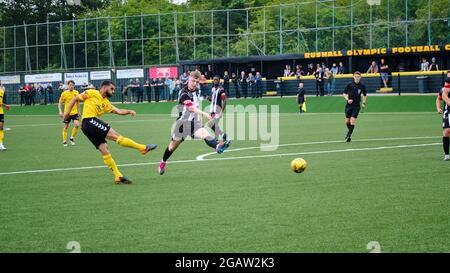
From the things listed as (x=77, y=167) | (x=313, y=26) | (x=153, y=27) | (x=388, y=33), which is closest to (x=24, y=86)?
(x=153, y=27)

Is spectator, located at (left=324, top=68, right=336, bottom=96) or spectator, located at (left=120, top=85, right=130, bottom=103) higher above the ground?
spectator, located at (left=324, top=68, right=336, bottom=96)

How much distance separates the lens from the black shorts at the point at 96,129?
1488 cm

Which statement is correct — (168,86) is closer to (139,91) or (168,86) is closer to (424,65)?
(139,91)

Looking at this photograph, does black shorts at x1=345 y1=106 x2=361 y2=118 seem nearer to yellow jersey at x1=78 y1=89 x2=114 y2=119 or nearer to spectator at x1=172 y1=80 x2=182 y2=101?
yellow jersey at x1=78 y1=89 x2=114 y2=119

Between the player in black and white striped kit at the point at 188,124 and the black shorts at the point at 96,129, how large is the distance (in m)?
1.48

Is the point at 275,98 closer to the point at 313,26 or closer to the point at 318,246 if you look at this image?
the point at 313,26

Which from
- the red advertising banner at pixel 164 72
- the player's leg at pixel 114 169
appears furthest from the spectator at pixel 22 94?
the player's leg at pixel 114 169

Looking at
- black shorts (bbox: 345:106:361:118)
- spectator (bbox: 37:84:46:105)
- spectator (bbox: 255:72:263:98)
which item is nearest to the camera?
black shorts (bbox: 345:106:361:118)

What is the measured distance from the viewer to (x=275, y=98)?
53781mm

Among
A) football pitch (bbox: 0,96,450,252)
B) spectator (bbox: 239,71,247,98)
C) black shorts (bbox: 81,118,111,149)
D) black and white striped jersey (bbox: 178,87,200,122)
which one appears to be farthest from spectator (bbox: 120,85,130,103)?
black shorts (bbox: 81,118,111,149)

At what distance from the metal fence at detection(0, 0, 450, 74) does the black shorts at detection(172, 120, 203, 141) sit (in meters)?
40.7

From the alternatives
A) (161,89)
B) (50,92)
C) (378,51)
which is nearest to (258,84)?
(378,51)
